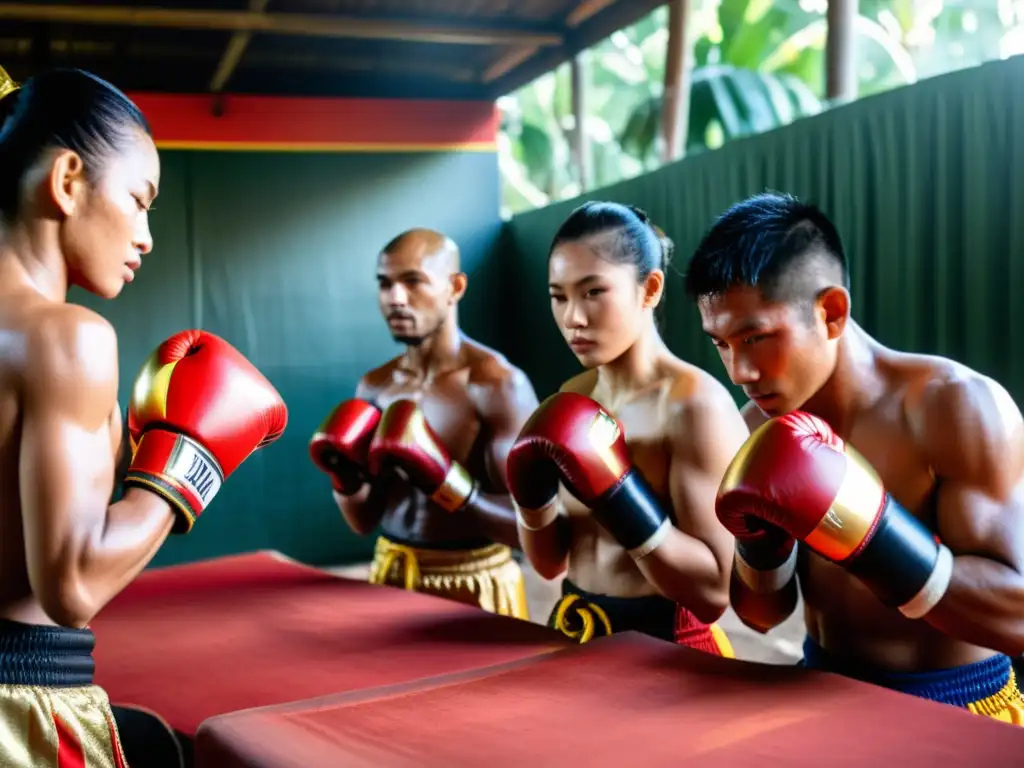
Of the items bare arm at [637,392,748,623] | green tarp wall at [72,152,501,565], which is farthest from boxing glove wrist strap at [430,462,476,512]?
green tarp wall at [72,152,501,565]

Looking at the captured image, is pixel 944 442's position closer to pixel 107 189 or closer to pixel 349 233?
pixel 107 189

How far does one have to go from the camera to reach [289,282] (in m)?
6.07

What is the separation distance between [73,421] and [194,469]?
23 centimetres

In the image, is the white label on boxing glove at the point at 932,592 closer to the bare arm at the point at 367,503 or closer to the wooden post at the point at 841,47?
the bare arm at the point at 367,503

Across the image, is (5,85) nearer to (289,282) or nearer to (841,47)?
(841,47)

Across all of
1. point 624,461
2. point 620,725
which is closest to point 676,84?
point 624,461

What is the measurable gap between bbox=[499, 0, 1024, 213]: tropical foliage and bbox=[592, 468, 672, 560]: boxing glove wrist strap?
4.68 metres

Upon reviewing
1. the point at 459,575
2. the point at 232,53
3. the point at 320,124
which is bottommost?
the point at 459,575

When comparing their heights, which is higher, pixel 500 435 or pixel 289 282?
pixel 289 282

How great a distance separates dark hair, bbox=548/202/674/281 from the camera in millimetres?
2180

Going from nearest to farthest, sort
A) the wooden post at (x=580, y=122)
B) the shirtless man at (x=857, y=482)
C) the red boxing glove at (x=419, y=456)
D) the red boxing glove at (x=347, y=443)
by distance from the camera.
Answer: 1. the shirtless man at (x=857, y=482)
2. the red boxing glove at (x=419, y=456)
3. the red boxing glove at (x=347, y=443)
4. the wooden post at (x=580, y=122)

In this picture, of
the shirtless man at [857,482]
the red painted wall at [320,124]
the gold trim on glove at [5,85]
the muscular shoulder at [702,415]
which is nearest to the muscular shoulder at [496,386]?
the muscular shoulder at [702,415]

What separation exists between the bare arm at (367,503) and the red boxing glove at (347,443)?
0.04 meters

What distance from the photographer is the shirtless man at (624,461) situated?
1887 millimetres
